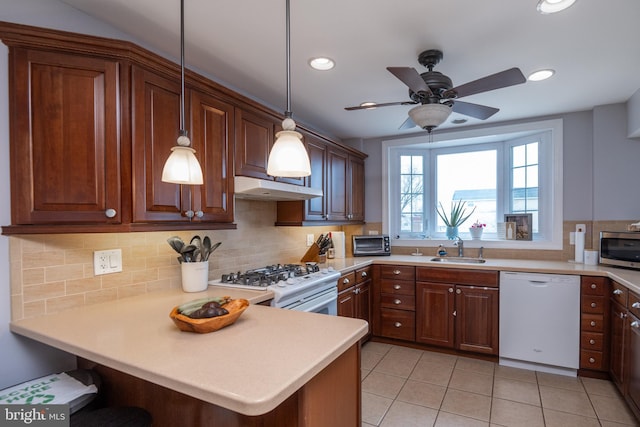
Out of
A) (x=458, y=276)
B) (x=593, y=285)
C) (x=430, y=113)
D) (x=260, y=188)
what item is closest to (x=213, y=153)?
(x=260, y=188)

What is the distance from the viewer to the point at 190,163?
1396 mm

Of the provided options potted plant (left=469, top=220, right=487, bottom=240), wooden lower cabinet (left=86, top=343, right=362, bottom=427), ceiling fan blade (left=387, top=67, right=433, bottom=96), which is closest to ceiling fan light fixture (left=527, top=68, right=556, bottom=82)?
ceiling fan blade (left=387, top=67, right=433, bottom=96)

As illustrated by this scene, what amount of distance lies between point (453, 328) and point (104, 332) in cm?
289

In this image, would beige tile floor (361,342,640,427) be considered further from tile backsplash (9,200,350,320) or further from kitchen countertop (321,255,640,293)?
tile backsplash (9,200,350,320)

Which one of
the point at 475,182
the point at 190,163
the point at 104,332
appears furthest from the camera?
the point at 475,182

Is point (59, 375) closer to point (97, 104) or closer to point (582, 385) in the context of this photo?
point (97, 104)

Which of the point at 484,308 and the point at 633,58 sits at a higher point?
the point at 633,58

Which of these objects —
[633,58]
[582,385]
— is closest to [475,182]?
[633,58]

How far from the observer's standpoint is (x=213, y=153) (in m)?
2.02

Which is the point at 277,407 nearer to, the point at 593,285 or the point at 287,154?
the point at 287,154

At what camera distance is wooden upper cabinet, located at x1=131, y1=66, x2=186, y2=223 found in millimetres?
1572

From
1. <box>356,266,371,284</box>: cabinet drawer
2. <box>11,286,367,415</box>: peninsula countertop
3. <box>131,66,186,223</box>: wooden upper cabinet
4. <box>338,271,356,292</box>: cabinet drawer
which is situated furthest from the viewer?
<box>356,266,371,284</box>: cabinet drawer

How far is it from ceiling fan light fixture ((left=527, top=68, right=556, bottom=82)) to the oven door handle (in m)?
2.17

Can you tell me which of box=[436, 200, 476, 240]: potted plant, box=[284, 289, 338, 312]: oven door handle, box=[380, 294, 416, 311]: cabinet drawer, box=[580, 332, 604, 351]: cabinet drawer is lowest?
box=[580, 332, 604, 351]: cabinet drawer
